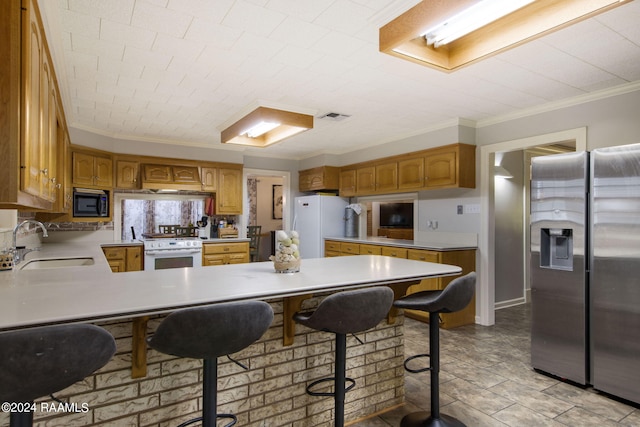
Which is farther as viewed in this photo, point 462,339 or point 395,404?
point 462,339

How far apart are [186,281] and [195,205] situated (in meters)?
4.41

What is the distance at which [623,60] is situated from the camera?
251cm

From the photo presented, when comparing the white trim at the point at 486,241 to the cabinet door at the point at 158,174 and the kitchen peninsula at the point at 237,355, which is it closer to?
the kitchen peninsula at the point at 237,355

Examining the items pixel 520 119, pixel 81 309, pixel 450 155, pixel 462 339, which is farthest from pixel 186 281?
pixel 520 119

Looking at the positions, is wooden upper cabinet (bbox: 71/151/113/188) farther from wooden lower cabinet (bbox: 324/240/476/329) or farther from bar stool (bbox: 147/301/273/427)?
bar stool (bbox: 147/301/273/427)

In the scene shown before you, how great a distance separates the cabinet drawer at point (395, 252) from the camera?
14.1 feet

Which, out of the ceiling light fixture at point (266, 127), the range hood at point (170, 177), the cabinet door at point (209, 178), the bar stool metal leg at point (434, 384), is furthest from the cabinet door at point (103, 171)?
the bar stool metal leg at point (434, 384)

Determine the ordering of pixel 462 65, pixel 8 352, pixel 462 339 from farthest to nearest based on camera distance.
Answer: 1. pixel 462 339
2. pixel 462 65
3. pixel 8 352

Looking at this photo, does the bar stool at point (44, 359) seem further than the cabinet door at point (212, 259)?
No

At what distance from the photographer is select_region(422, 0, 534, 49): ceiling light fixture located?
1776 millimetres

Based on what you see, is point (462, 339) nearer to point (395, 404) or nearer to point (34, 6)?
point (395, 404)

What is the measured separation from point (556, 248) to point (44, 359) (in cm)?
322

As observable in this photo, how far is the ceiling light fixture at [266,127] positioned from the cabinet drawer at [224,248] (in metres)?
1.74

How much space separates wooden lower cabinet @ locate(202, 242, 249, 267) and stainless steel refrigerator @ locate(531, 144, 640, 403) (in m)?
3.99
